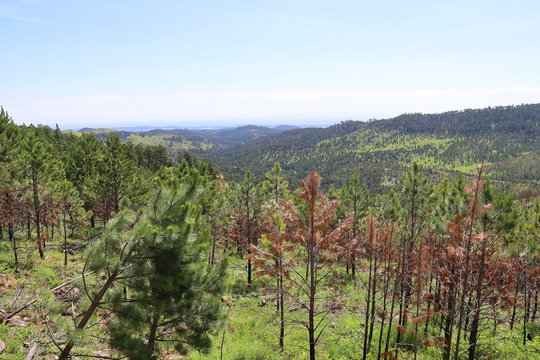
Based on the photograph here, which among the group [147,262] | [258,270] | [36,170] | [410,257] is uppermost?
[36,170]

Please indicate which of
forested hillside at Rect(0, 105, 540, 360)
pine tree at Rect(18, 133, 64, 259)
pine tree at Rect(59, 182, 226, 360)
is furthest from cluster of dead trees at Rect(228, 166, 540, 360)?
pine tree at Rect(18, 133, 64, 259)

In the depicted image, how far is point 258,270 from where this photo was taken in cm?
2019

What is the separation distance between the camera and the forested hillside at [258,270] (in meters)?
6.49


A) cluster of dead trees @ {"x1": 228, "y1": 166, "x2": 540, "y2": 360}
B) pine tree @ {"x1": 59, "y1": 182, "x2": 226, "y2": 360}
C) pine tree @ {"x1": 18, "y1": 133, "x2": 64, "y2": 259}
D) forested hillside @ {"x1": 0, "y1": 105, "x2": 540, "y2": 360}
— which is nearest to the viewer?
pine tree @ {"x1": 59, "y1": 182, "x2": 226, "y2": 360}

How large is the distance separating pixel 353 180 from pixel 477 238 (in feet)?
64.9

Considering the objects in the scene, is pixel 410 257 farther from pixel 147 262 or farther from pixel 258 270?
pixel 147 262

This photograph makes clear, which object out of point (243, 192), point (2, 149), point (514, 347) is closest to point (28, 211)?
point (2, 149)

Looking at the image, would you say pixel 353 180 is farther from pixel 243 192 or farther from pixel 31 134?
pixel 31 134

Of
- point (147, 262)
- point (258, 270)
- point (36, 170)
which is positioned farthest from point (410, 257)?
point (36, 170)

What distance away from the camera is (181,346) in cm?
834

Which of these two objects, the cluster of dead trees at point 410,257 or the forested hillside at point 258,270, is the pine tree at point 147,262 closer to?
the forested hillside at point 258,270

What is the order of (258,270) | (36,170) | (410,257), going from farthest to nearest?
(258,270), (36,170), (410,257)

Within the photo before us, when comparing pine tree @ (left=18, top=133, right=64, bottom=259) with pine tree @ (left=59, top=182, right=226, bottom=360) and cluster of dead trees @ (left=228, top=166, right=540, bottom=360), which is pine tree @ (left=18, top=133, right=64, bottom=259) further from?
pine tree @ (left=59, top=182, right=226, bottom=360)

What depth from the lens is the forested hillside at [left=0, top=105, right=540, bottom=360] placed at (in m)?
6.49
